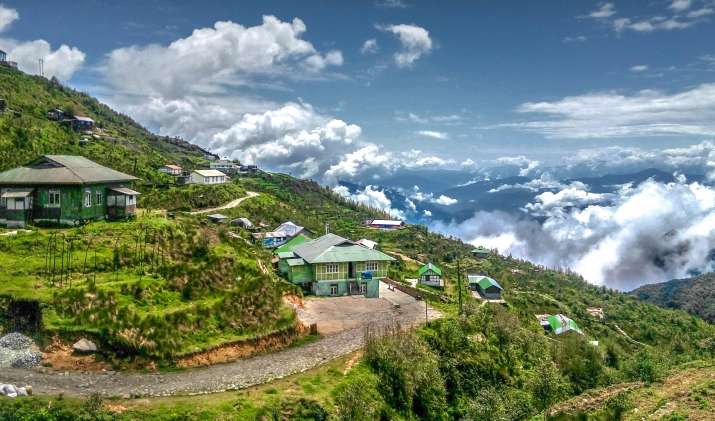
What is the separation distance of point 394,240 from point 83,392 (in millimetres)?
109297

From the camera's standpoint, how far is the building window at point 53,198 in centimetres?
3825

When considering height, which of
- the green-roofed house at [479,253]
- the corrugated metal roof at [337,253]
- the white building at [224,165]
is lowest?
the green-roofed house at [479,253]

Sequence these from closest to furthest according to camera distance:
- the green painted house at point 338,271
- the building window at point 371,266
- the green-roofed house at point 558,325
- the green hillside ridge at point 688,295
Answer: the green painted house at point 338,271
the building window at point 371,266
the green-roofed house at point 558,325
the green hillside ridge at point 688,295

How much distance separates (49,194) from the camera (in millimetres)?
38281

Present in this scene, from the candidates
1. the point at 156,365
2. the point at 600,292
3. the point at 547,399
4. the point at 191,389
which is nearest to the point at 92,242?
the point at 156,365

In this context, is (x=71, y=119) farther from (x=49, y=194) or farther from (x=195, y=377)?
(x=195, y=377)

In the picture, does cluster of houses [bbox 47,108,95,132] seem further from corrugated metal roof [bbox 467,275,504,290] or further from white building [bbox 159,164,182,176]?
corrugated metal roof [bbox 467,275,504,290]

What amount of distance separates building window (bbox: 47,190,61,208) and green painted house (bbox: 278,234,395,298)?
19.2 metres

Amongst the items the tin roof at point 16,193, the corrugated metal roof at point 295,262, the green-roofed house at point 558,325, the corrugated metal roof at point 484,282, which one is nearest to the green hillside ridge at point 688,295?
the green-roofed house at point 558,325

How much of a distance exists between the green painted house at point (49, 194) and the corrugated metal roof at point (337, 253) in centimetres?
1861

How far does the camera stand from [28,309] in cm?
2636

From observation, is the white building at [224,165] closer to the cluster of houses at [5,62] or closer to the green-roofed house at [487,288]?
the cluster of houses at [5,62]

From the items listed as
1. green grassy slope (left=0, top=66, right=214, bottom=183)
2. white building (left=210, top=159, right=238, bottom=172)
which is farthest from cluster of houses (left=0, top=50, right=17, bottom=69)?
white building (left=210, top=159, right=238, bottom=172)

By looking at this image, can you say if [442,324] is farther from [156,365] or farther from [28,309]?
[28,309]
